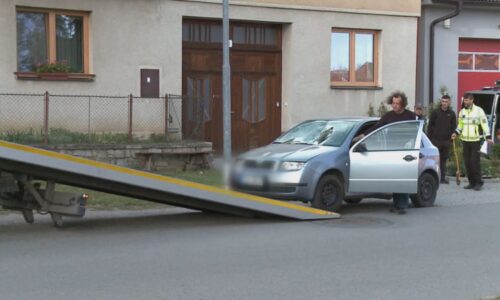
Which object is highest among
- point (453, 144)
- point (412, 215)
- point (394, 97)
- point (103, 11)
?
point (103, 11)

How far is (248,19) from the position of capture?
59.7 feet

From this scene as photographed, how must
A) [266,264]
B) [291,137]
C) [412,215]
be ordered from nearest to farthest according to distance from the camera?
[266,264], [412,215], [291,137]

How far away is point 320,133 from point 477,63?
14.3 metres

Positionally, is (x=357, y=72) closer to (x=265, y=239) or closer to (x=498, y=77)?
(x=498, y=77)

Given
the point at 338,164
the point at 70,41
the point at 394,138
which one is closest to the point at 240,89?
the point at 70,41

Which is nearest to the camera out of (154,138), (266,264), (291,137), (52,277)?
(52,277)

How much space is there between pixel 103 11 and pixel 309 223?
30.3 ft

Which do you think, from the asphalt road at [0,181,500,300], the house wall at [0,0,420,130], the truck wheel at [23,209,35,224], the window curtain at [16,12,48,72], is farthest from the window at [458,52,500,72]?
the truck wheel at [23,209,35,224]

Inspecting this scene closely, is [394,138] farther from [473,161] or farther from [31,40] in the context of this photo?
[31,40]

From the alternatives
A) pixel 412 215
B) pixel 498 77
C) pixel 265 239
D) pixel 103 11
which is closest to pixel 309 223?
pixel 265 239

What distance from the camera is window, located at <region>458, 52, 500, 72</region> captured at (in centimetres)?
2309

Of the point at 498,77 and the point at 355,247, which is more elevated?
the point at 498,77

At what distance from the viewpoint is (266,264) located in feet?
23.4

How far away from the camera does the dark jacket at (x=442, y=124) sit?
563 inches
